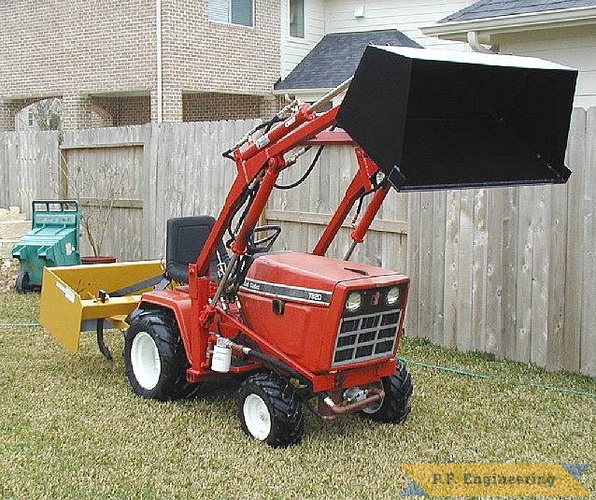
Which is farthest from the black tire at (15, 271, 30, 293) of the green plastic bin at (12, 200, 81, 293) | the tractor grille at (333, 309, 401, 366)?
the tractor grille at (333, 309, 401, 366)

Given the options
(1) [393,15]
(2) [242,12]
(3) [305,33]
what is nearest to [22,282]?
(2) [242,12]

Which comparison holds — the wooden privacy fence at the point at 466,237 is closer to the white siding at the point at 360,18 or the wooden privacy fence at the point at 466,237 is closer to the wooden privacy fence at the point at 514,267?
the wooden privacy fence at the point at 514,267

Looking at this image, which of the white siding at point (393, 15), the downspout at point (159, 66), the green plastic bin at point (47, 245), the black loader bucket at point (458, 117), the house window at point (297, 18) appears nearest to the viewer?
the black loader bucket at point (458, 117)

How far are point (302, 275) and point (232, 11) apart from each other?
14805 millimetres

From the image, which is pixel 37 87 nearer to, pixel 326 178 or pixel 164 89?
pixel 164 89

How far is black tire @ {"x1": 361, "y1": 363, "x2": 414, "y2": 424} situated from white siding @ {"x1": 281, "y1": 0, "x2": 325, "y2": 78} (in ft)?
49.6

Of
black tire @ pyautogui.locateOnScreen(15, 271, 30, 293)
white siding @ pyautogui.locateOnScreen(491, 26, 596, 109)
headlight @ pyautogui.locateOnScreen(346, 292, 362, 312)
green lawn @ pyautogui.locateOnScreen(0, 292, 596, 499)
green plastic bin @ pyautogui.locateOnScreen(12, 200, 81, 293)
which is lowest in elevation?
green lawn @ pyautogui.locateOnScreen(0, 292, 596, 499)

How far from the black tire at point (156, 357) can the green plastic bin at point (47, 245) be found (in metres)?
4.59

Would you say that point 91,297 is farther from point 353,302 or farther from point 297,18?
point 297,18

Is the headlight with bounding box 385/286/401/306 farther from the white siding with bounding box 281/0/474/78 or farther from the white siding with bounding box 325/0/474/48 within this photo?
the white siding with bounding box 281/0/474/78

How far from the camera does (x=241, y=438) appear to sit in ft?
18.4

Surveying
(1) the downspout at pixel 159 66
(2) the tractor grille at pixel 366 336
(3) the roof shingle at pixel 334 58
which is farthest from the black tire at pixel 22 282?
(3) the roof shingle at pixel 334 58

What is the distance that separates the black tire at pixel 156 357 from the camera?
6.25m

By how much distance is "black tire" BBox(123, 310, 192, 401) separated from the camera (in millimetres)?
6246
